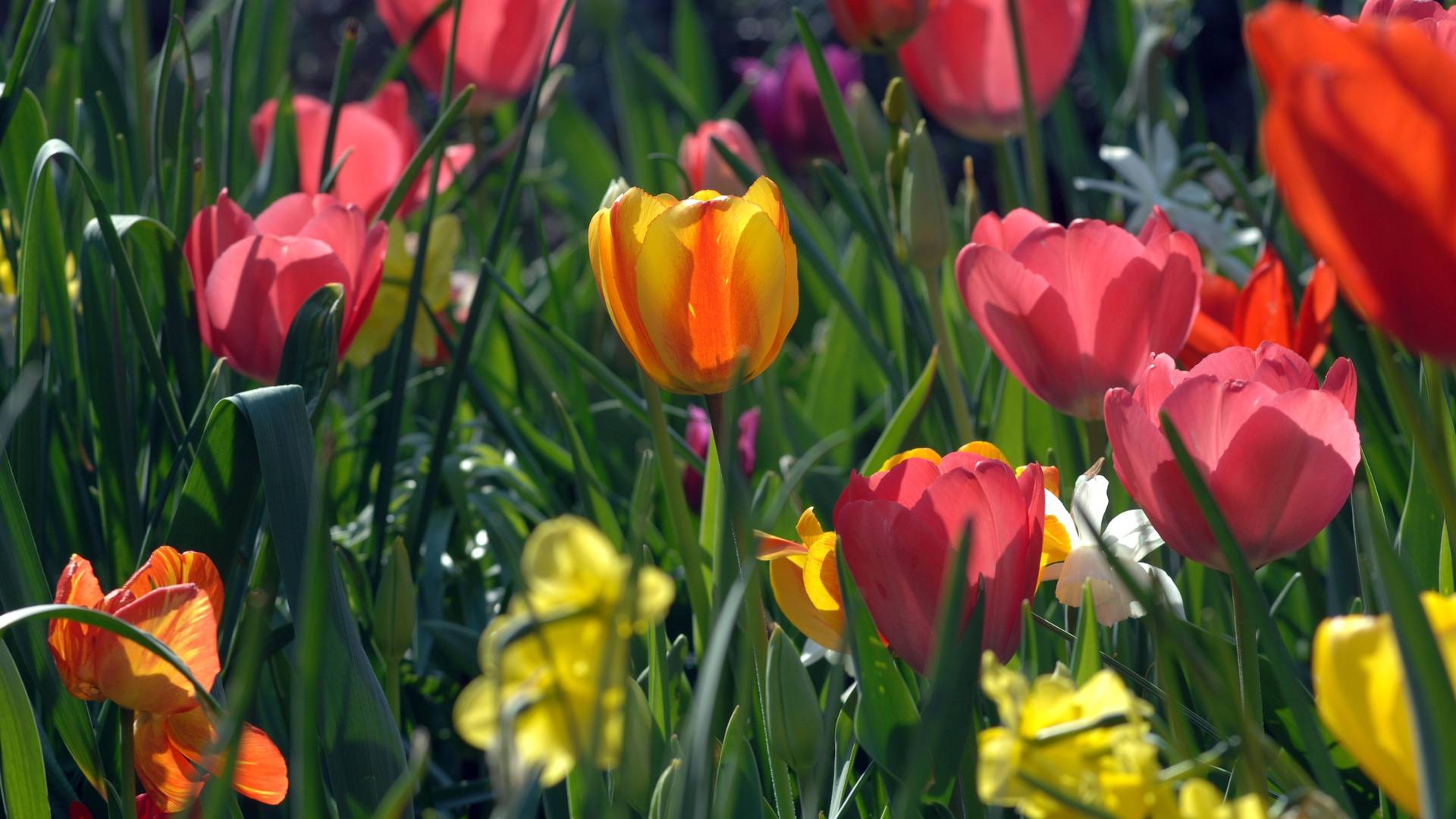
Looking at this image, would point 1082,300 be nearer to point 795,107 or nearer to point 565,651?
point 565,651

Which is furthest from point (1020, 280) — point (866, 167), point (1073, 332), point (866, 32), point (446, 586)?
point (446, 586)

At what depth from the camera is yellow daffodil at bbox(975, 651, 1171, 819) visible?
10.8 inches

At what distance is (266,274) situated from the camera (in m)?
0.69

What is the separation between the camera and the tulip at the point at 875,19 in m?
0.90

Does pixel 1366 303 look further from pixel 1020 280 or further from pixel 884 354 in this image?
pixel 884 354

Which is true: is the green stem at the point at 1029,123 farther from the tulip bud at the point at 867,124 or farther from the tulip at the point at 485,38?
the tulip at the point at 485,38

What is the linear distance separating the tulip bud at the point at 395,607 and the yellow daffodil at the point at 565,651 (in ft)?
0.96

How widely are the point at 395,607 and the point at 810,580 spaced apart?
18cm

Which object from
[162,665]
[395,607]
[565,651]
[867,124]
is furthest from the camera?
[867,124]

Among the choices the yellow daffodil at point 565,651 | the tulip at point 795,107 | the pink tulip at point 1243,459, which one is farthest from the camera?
the tulip at point 795,107

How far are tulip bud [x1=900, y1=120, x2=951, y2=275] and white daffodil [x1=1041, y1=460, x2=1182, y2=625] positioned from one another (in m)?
0.23

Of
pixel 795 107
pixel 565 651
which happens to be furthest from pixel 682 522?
pixel 795 107

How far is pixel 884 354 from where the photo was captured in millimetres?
846

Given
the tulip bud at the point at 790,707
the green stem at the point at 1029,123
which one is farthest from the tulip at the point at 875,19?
the tulip bud at the point at 790,707
